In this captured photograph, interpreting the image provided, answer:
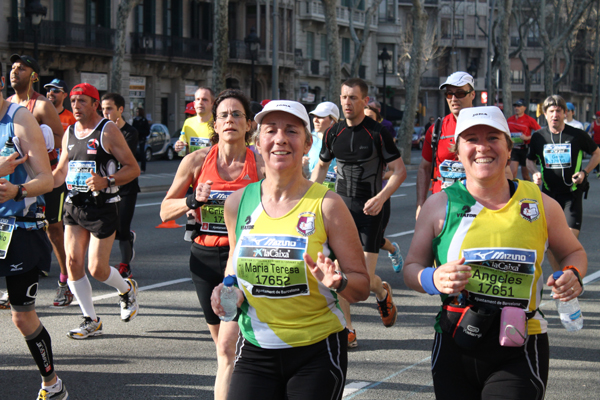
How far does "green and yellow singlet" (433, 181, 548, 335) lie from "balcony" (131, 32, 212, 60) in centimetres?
3772

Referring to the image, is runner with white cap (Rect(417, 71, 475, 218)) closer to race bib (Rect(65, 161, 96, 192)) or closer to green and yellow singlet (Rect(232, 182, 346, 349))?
race bib (Rect(65, 161, 96, 192))

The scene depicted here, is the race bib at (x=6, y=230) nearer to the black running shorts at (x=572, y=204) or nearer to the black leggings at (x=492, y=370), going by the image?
the black leggings at (x=492, y=370)

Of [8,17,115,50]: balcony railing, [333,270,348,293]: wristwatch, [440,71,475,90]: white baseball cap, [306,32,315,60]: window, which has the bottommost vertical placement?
[333,270,348,293]: wristwatch

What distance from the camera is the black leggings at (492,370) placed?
3029mm

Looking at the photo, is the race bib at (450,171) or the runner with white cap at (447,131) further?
the race bib at (450,171)

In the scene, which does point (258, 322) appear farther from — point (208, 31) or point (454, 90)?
point (208, 31)

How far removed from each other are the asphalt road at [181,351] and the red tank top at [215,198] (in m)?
1.03

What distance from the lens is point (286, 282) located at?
10.3ft

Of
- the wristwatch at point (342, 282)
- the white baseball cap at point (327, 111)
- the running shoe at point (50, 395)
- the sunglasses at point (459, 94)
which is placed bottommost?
the running shoe at point (50, 395)

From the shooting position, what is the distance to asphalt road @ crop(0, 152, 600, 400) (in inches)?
199

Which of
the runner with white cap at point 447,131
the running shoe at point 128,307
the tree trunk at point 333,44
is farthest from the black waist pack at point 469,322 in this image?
the tree trunk at point 333,44

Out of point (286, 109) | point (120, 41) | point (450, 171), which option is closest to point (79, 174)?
point (450, 171)

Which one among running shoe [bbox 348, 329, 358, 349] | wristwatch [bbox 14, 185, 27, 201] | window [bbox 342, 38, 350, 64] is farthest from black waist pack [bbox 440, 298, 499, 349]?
window [bbox 342, 38, 350, 64]

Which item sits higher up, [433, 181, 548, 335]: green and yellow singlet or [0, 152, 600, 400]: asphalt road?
[433, 181, 548, 335]: green and yellow singlet
